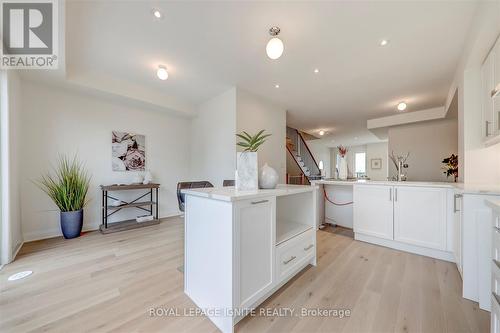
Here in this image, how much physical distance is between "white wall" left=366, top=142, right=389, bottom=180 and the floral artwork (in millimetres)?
10590

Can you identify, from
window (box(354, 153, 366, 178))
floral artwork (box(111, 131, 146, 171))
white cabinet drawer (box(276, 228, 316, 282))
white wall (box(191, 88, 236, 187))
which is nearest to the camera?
white cabinet drawer (box(276, 228, 316, 282))

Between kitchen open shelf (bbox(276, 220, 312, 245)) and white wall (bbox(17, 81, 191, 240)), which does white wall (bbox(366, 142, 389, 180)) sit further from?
white wall (bbox(17, 81, 191, 240))

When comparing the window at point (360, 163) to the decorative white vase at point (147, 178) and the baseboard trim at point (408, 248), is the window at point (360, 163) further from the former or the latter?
the decorative white vase at point (147, 178)

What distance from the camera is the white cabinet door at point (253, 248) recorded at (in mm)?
1208

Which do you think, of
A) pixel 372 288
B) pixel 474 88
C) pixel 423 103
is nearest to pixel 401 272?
pixel 372 288

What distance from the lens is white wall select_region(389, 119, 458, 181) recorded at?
4434mm

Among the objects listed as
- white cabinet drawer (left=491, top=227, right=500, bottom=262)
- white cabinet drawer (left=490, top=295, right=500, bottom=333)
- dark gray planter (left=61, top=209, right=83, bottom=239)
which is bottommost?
dark gray planter (left=61, top=209, right=83, bottom=239)

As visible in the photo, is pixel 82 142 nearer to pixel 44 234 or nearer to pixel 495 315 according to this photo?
pixel 44 234

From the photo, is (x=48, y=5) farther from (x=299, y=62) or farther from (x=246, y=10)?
(x=299, y=62)

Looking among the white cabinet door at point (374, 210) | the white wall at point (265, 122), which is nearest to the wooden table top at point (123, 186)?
the white wall at point (265, 122)

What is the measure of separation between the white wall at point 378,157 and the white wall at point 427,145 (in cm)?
534

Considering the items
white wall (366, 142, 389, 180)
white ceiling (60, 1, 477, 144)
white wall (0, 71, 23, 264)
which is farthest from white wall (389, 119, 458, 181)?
white wall (0, 71, 23, 264)

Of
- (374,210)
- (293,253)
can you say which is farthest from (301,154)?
(293,253)

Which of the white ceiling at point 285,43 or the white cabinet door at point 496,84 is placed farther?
the white ceiling at point 285,43
